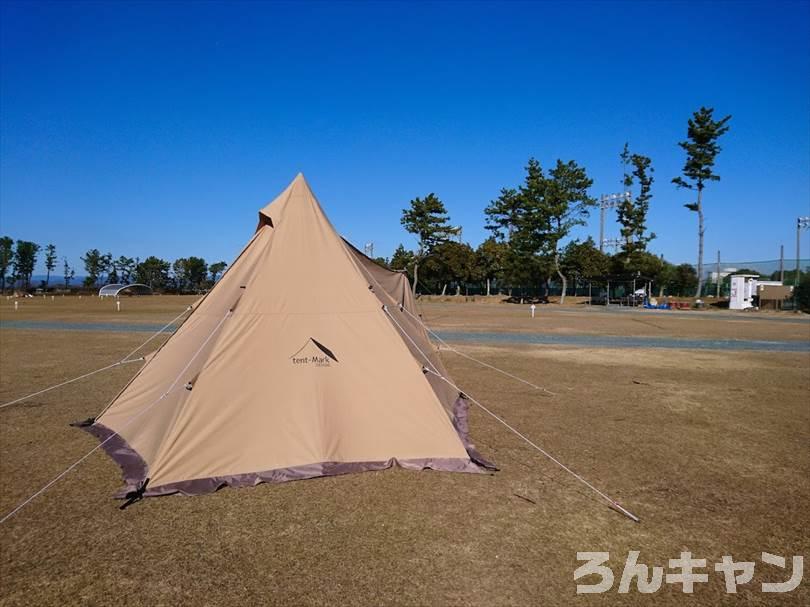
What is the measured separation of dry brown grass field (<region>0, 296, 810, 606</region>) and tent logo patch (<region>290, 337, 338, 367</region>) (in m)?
1.30

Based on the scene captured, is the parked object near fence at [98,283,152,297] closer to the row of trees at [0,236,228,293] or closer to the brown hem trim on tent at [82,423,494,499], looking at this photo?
the row of trees at [0,236,228,293]

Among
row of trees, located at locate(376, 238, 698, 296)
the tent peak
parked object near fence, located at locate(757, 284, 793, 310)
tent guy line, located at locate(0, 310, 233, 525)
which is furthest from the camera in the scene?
row of trees, located at locate(376, 238, 698, 296)

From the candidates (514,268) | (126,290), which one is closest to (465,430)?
(514,268)

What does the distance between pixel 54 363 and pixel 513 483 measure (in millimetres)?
12862

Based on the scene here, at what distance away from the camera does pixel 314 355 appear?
5926 mm

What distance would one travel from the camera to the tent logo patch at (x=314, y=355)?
5.88 meters

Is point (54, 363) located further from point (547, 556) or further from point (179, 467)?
point (547, 556)

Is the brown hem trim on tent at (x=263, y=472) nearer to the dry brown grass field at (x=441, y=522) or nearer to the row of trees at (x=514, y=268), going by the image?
the dry brown grass field at (x=441, y=522)

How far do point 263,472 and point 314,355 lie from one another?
137cm

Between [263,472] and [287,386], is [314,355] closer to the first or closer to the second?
[287,386]

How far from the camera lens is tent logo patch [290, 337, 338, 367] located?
588cm

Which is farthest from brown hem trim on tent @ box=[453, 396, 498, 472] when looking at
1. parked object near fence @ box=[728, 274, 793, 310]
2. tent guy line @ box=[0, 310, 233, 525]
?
parked object near fence @ box=[728, 274, 793, 310]

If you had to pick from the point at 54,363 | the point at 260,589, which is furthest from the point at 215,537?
the point at 54,363

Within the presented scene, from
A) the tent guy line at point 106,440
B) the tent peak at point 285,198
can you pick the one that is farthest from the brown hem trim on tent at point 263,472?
the tent peak at point 285,198
